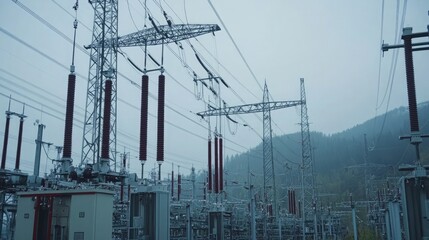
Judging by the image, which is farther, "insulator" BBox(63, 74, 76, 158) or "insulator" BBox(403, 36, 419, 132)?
"insulator" BBox(63, 74, 76, 158)

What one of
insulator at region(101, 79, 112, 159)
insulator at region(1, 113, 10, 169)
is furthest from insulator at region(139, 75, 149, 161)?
insulator at region(1, 113, 10, 169)

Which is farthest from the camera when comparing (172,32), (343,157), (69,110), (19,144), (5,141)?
(343,157)

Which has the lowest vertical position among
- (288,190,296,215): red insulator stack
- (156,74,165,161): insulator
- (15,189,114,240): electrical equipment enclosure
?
(15,189,114,240): electrical equipment enclosure

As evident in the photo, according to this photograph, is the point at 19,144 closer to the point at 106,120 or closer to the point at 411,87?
the point at 106,120

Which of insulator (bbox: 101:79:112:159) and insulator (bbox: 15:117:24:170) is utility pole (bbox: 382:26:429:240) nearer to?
insulator (bbox: 101:79:112:159)

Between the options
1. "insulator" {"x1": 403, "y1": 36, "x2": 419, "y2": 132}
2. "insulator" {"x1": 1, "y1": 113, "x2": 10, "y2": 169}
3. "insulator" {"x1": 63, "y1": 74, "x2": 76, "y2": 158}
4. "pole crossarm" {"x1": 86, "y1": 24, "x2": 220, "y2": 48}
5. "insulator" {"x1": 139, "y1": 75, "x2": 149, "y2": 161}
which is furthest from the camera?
"insulator" {"x1": 1, "y1": 113, "x2": 10, "y2": 169}

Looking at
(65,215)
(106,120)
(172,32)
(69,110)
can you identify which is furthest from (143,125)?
(172,32)

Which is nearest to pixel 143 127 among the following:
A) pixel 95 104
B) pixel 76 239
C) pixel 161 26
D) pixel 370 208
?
pixel 76 239

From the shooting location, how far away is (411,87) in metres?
10.3

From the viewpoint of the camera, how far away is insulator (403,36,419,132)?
398 inches

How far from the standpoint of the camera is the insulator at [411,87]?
1012 cm

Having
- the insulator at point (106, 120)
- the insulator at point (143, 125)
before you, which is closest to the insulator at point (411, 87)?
the insulator at point (143, 125)

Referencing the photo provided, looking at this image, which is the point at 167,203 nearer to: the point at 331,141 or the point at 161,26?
the point at 161,26

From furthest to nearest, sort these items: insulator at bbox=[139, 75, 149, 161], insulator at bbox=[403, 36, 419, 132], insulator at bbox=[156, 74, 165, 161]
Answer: insulator at bbox=[156, 74, 165, 161] < insulator at bbox=[139, 75, 149, 161] < insulator at bbox=[403, 36, 419, 132]
